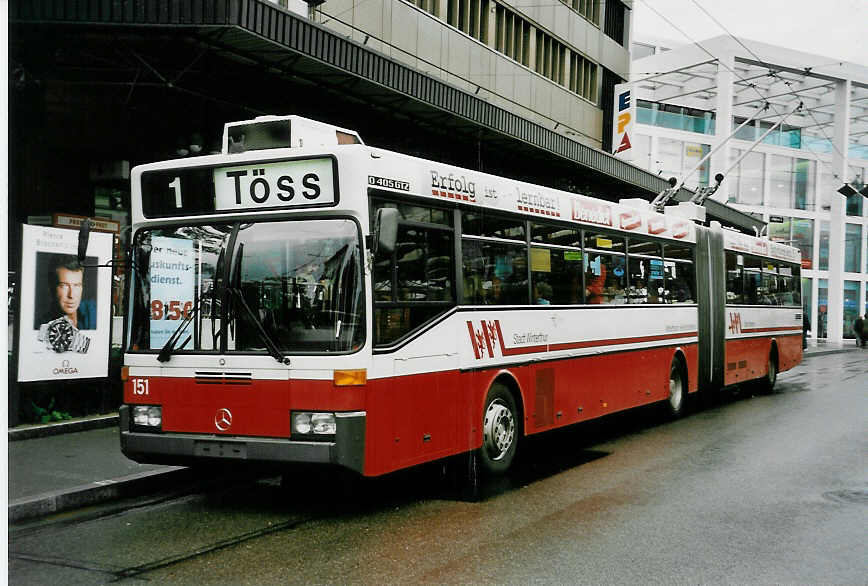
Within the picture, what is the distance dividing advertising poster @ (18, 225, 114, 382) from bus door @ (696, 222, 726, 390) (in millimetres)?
9057

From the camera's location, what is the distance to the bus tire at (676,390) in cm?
1366

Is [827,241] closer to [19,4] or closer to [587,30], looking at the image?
[587,30]

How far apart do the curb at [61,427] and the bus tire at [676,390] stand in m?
7.78

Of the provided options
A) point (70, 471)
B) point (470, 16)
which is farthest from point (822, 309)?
point (70, 471)

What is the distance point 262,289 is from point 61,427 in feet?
16.7

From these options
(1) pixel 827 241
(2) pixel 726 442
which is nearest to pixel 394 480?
(2) pixel 726 442

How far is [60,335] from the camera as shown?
1100cm

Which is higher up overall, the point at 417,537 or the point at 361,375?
the point at 361,375

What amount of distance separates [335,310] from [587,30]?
26.3 m

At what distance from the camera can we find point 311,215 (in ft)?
23.0

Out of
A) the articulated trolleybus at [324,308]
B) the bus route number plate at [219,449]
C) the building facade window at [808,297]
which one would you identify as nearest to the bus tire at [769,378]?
the articulated trolleybus at [324,308]

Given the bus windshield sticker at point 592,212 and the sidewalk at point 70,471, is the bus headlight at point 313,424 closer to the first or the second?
the sidewalk at point 70,471

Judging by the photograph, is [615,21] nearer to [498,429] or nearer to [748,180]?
[748,180]

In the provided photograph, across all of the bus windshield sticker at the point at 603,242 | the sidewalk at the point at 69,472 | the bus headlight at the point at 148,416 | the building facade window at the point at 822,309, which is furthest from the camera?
the building facade window at the point at 822,309
